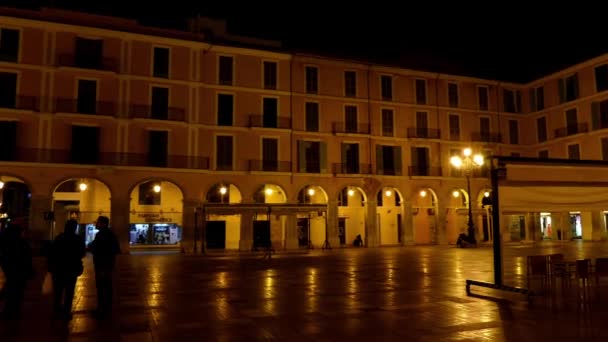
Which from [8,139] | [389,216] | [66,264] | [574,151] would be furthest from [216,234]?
[574,151]

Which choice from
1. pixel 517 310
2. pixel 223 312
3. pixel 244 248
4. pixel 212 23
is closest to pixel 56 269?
pixel 223 312

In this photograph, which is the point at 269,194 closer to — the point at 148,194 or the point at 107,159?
the point at 148,194

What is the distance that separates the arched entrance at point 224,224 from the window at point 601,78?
28.3m

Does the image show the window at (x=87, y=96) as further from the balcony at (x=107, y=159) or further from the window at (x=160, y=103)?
the window at (x=160, y=103)

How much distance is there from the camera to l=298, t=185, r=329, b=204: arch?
34.9 meters

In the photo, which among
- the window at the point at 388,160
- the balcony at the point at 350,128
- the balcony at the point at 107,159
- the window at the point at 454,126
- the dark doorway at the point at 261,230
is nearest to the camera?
the balcony at the point at 107,159

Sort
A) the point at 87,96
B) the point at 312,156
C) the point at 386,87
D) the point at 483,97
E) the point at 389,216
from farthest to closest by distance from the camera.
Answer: the point at 483,97 < the point at 389,216 < the point at 386,87 < the point at 312,156 < the point at 87,96

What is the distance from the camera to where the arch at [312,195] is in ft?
114

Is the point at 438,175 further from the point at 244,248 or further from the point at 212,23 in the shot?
the point at 212,23

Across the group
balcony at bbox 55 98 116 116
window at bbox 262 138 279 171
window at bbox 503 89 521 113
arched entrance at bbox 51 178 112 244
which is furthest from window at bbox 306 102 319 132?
window at bbox 503 89 521 113

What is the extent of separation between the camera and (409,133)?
3834 cm

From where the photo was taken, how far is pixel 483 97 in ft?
137

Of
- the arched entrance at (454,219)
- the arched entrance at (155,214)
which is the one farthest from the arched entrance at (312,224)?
the arched entrance at (454,219)

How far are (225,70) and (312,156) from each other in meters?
8.36
